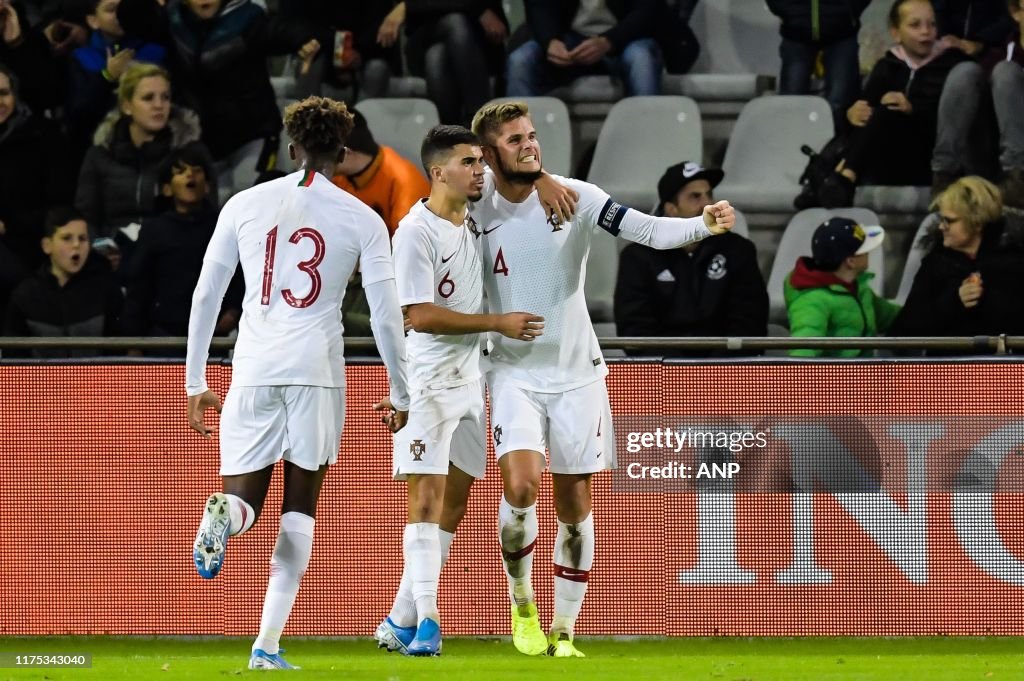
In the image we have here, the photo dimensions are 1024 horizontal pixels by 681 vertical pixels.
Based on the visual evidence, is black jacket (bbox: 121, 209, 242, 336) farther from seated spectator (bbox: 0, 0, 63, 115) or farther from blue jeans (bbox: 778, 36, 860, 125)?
blue jeans (bbox: 778, 36, 860, 125)

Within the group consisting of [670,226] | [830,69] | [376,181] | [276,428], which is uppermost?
[830,69]

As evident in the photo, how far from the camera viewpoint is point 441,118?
1176 centimetres

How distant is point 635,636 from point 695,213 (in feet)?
8.94

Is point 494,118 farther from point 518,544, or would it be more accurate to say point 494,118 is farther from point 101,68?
point 101,68

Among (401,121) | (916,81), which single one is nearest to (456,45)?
(401,121)

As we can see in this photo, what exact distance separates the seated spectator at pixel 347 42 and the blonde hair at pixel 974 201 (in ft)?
13.8

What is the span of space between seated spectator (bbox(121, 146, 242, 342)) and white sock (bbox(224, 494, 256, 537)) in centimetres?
378

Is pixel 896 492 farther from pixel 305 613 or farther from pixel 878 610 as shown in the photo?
pixel 305 613

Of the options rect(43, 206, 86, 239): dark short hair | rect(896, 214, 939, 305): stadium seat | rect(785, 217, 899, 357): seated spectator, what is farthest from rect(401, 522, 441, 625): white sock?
rect(896, 214, 939, 305): stadium seat

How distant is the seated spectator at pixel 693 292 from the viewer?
938 centimetres

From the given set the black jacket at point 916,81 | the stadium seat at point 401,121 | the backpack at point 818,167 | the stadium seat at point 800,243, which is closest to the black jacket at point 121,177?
the stadium seat at point 401,121

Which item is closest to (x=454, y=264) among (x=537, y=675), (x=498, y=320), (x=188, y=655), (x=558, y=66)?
(x=498, y=320)

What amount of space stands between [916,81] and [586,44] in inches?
88.0

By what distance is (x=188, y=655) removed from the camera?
8.02m
